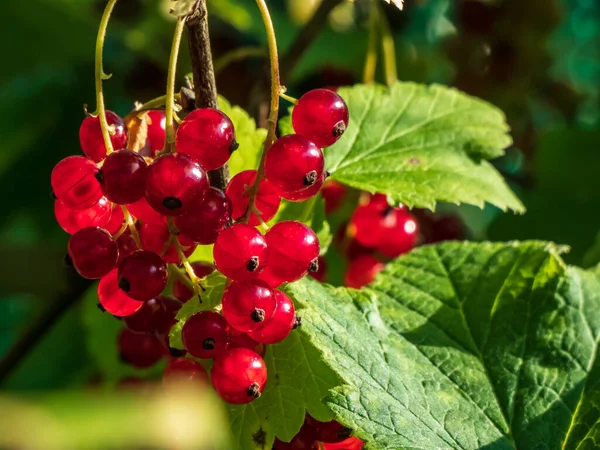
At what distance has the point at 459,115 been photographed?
1265mm

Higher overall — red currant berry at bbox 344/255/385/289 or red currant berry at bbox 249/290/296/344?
red currant berry at bbox 249/290/296/344

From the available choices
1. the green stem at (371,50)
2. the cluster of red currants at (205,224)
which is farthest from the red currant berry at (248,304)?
the green stem at (371,50)

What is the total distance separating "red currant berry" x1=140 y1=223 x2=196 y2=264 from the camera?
833 millimetres

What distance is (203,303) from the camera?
2.78 ft

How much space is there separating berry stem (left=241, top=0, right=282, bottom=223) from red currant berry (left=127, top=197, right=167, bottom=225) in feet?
0.28

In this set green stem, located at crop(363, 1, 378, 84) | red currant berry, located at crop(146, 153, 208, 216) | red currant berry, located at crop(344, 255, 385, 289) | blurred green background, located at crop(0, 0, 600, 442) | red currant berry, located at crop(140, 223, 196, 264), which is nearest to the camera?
red currant berry, located at crop(146, 153, 208, 216)

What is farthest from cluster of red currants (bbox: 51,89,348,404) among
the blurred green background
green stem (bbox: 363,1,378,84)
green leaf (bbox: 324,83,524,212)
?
the blurred green background

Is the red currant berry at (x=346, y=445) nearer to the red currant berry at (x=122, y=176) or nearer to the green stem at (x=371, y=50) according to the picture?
the red currant berry at (x=122, y=176)

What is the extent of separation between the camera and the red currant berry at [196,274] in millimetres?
938

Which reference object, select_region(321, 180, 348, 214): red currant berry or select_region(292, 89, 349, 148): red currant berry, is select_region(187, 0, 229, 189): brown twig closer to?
select_region(292, 89, 349, 148): red currant berry

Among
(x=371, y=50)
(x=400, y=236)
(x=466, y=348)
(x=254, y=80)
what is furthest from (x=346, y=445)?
(x=254, y=80)

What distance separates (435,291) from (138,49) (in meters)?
1.30

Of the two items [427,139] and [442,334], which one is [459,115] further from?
[442,334]

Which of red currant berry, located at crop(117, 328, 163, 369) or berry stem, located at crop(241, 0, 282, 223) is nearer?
berry stem, located at crop(241, 0, 282, 223)
